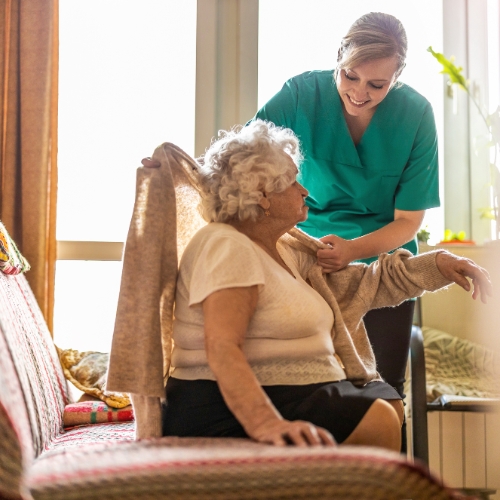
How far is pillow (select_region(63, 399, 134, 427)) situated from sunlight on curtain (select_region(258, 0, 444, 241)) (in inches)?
64.1

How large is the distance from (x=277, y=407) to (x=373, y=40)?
3.35 ft

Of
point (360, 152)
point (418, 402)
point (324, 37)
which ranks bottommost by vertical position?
point (418, 402)

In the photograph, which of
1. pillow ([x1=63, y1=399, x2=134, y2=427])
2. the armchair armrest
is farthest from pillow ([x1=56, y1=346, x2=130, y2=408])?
the armchair armrest

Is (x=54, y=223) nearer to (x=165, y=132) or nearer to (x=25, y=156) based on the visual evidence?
(x=25, y=156)

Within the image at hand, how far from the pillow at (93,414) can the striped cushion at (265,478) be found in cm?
91

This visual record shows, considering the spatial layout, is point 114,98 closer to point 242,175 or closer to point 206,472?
point 242,175

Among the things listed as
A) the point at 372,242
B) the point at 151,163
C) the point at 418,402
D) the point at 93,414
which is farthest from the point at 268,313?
the point at 418,402

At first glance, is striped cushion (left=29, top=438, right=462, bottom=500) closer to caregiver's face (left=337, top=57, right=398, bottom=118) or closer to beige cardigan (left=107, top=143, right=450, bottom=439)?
beige cardigan (left=107, top=143, right=450, bottom=439)

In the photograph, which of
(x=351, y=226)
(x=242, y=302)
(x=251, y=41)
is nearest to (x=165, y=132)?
(x=251, y=41)

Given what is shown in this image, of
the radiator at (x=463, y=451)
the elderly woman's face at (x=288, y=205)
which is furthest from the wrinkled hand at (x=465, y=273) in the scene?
the radiator at (x=463, y=451)

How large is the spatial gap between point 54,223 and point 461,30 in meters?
2.05

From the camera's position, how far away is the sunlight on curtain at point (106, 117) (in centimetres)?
291

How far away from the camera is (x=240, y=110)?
115 inches

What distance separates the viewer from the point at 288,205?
1.56 m
